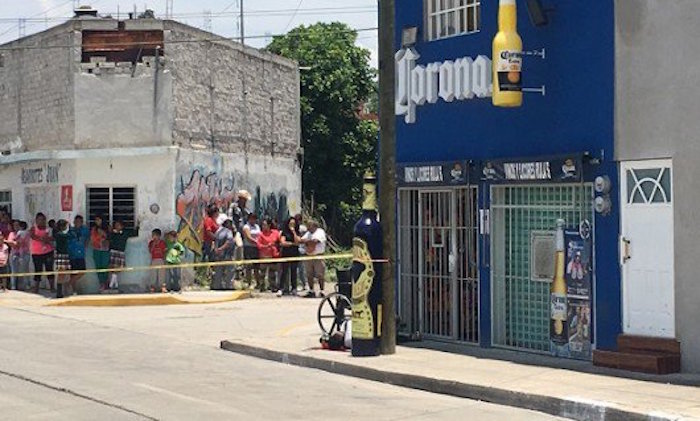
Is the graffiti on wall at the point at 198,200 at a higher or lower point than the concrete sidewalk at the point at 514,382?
higher

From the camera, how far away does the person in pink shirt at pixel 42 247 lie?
24.9m

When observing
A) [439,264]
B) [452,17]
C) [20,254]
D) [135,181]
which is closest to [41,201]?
[20,254]

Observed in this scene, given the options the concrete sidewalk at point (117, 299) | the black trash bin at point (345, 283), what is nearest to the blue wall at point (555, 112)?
the black trash bin at point (345, 283)

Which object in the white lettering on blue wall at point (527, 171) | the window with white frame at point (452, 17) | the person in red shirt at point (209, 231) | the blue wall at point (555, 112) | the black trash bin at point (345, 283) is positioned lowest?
the black trash bin at point (345, 283)

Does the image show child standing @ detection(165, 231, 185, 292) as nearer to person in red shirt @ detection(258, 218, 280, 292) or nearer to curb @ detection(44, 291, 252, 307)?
curb @ detection(44, 291, 252, 307)

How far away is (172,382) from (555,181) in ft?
17.9

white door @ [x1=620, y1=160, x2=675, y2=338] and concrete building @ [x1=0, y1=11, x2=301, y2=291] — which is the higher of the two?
concrete building @ [x1=0, y1=11, x2=301, y2=291]

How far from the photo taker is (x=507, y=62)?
1403cm

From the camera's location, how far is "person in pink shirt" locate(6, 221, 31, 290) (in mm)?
25969

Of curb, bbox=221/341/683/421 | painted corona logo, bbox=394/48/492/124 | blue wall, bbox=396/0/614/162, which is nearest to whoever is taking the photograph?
curb, bbox=221/341/683/421

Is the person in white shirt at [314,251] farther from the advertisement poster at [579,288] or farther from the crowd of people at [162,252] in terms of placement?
the advertisement poster at [579,288]

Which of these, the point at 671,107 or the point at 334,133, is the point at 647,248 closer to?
the point at 671,107

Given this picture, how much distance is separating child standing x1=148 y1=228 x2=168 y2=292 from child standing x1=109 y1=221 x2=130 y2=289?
650mm

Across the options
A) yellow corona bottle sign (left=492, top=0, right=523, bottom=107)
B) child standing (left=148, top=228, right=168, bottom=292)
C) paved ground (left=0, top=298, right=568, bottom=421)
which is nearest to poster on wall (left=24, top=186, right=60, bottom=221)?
child standing (left=148, top=228, right=168, bottom=292)
